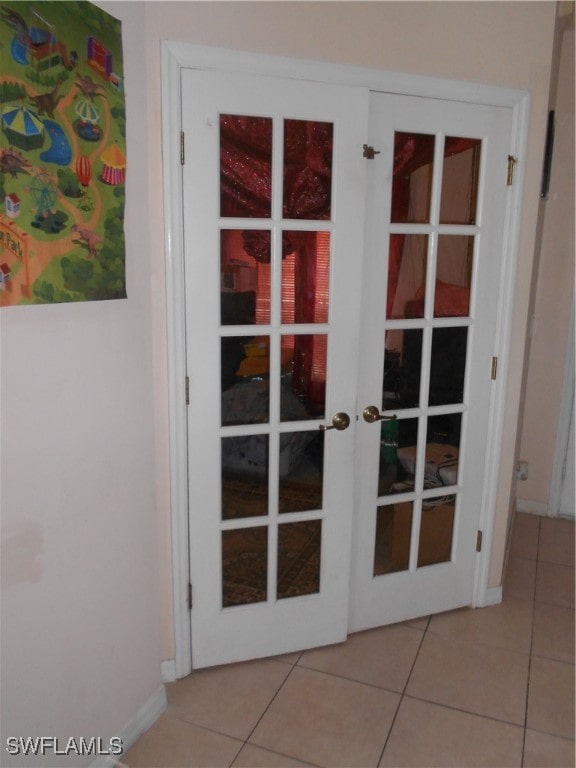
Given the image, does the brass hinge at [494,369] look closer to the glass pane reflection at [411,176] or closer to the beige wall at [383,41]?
the beige wall at [383,41]

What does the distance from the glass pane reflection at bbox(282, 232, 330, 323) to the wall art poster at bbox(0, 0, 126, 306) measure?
1.97ft

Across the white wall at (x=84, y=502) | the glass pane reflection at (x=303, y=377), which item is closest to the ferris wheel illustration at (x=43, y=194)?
the white wall at (x=84, y=502)

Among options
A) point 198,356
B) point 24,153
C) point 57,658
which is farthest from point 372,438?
point 24,153

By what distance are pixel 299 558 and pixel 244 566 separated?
0.22 metres

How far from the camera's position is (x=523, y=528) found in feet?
11.4

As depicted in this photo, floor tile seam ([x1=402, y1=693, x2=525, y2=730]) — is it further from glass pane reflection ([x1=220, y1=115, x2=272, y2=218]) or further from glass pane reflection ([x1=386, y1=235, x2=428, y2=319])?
glass pane reflection ([x1=220, y1=115, x2=272, y2=218])

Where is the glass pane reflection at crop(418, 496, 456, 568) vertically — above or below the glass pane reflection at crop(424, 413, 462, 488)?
below

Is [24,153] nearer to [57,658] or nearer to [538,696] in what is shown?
[57,658]

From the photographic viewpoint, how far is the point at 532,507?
3680 millimetres

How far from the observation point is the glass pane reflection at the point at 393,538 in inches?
97.0

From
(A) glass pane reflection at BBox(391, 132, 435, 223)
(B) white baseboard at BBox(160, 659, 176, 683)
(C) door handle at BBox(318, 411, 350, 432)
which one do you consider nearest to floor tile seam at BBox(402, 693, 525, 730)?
(B) white baseboard at BBox(160, 659, 176, 683)

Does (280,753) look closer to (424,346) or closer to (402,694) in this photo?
(402,694)

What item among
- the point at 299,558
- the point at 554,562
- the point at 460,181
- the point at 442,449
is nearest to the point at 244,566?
the point at 299,558
